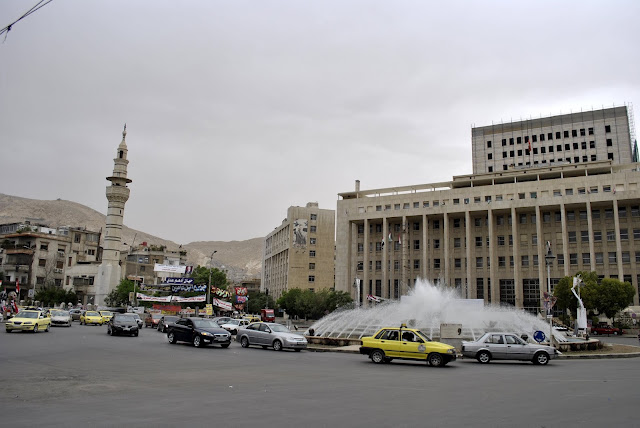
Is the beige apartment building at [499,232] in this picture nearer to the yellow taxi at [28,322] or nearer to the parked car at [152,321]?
the parked car at [152,321]

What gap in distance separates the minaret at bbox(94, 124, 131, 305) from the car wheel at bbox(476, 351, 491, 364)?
298 ft

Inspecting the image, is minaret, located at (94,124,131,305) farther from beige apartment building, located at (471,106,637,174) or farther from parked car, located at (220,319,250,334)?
beige apartment building, located at (471,106,637,174)

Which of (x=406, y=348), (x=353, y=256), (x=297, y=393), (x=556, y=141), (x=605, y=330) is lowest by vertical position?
(x=297, y=393)

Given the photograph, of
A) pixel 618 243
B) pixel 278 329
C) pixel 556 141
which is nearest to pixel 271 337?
pixel 278 329

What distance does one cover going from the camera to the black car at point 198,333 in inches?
1004

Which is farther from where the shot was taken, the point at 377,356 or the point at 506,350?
the point at 506,350

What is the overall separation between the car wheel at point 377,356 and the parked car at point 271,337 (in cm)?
583

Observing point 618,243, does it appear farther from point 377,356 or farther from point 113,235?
point 113,235

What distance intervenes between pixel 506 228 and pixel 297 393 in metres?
73.2

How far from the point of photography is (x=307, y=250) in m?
113

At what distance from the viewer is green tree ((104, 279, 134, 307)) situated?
92.6 metres

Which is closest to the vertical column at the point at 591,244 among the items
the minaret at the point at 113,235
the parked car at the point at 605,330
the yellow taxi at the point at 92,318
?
the parked car at the point at 605,330

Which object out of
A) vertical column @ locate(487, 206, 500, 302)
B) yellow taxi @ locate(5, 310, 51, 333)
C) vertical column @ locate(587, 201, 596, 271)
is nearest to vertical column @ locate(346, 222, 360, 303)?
vertical column @ locate(487, 206, 500, 302)

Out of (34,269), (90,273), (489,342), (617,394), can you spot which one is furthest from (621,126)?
(34,269)
